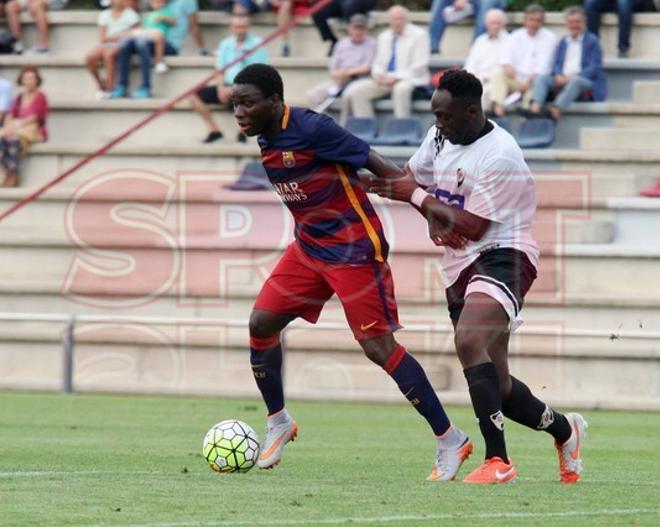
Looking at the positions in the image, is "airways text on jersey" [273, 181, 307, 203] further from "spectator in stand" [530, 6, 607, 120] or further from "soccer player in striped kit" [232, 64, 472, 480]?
"spectator in stand" [530, 6, 607, 120]

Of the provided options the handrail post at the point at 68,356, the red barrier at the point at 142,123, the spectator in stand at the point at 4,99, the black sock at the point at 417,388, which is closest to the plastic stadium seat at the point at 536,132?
the red barrier at the point at 142,123

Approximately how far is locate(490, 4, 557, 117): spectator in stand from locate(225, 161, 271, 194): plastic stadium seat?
2.82 metres

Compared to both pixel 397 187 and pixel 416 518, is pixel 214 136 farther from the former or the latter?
pixel 416 518

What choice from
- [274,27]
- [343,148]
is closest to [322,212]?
[343,148]

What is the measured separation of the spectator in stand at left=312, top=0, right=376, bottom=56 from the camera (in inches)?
808

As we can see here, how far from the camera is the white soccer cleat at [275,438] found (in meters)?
9.59

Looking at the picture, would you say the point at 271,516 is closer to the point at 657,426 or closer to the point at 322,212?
the point at 322,212

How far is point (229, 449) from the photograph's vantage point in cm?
919

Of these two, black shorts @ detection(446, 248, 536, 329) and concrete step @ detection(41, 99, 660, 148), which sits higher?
black shorts @ detection(446, 248, 536, 329)

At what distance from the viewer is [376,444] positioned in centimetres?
1202

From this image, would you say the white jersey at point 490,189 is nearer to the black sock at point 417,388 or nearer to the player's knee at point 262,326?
the black sock at point 417,388

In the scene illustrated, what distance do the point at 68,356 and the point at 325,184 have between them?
875cm

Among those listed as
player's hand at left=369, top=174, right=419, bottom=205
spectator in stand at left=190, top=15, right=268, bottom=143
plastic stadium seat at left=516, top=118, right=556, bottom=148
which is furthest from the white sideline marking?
Answer: spectator in stand at left=190, top=15, right=268, bottom=143

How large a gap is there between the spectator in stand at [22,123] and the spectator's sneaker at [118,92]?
38.9 inches
